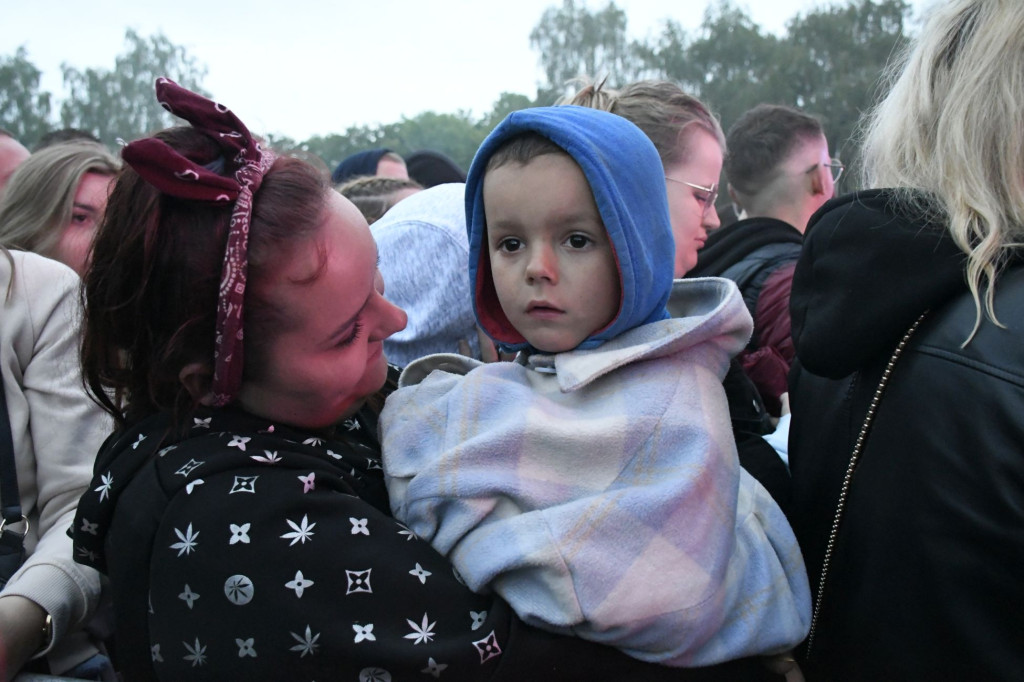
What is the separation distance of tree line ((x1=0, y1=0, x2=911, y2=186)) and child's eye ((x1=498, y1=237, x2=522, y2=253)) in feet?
118

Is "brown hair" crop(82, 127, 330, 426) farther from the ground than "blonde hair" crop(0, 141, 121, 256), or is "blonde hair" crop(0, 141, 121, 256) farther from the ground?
"brown hair" crop(82, 127, 330, 426)

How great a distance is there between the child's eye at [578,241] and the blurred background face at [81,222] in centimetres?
221

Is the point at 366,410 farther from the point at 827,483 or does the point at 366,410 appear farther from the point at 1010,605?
the point at 1010,605

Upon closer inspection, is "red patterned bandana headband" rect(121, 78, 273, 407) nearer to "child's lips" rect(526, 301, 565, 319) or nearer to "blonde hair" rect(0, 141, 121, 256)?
"child's lips" rect(526, 301, 565, 319)

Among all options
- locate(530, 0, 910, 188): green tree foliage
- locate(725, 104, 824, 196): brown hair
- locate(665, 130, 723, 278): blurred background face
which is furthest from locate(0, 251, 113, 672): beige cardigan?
locate(530, 0, 910, 188): green tree foliage

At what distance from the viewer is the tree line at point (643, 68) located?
4047cm

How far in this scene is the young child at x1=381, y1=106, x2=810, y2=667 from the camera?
4.80ft

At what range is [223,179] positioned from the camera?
4.84ft

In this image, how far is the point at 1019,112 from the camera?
4.70 ft

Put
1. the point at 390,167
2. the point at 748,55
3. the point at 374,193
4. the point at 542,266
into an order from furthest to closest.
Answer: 1. the point at 748,55
2. the point at 390,167
3. the point at 374,193
4. the point at 542,266

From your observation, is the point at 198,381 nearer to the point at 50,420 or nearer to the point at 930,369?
the point at 50,420

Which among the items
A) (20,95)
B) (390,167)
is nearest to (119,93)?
(20,95)

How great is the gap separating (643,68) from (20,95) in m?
36.8

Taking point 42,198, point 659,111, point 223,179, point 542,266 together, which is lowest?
point 42,198
